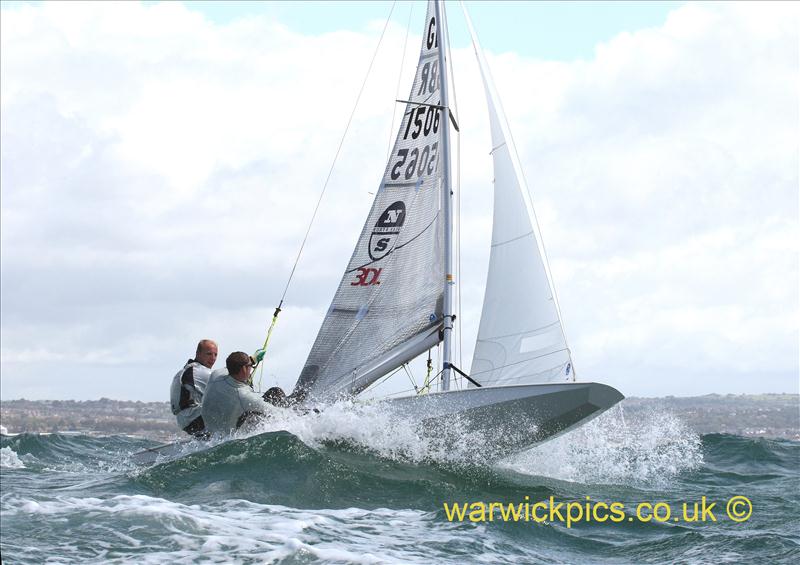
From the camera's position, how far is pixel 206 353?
1223cm

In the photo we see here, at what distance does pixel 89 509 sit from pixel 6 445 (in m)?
12.2

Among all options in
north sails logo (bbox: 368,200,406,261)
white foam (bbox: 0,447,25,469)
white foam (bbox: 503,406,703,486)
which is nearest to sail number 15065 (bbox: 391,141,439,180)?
north sails logo (bbox: 368,200,406,261)

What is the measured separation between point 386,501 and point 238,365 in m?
2.45

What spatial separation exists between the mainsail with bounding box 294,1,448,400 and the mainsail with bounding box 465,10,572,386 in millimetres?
762

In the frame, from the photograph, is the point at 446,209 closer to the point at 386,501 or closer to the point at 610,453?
the point at 610,453

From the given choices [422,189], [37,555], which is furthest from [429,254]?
[37,555]

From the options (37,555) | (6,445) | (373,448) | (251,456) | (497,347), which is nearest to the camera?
(37,555)

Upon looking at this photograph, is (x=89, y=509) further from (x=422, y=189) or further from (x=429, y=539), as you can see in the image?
(x=422, y=189)

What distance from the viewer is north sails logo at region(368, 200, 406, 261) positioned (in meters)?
14.4

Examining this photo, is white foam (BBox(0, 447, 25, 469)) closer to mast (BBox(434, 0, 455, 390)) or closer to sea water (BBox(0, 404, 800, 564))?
sea water (BBox(0, 404, 800, 564))

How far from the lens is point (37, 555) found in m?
7.21

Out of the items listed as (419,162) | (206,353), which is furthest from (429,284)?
(206,353)

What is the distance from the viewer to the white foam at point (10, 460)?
14.8 metres

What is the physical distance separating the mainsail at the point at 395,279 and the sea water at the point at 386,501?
183cm
